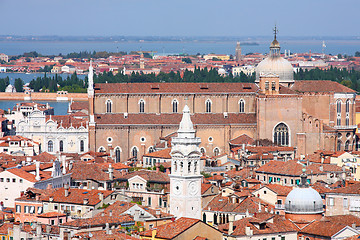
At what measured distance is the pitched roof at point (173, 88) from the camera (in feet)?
178

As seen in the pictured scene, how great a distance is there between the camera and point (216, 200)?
109ft

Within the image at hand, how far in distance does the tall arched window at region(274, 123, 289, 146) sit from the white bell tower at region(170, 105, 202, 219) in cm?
Answer: 2457

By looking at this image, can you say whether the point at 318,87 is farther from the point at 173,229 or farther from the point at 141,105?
the point at 173,229

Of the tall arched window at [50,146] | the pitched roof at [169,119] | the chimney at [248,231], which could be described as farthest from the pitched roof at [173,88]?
the chimney at [248,231]

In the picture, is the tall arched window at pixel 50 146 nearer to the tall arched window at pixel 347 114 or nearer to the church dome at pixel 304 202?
the tall arched window at pixel 347 114

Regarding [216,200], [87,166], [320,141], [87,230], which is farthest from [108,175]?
[320,141]

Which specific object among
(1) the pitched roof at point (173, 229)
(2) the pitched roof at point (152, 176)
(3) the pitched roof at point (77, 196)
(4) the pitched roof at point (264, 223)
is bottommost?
(2) the pitched roof at point (152, 176)

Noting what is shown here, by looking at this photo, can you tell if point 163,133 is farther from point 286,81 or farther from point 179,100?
point 286,81

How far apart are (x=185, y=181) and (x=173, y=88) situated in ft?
88.7

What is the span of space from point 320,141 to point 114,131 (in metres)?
9.12

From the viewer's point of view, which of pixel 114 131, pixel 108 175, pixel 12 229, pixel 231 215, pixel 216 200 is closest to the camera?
pixel 12 229

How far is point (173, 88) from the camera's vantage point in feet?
180

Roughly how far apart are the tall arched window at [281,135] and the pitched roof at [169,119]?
1206 mm

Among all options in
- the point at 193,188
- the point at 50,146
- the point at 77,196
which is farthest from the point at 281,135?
the point at 193,188
